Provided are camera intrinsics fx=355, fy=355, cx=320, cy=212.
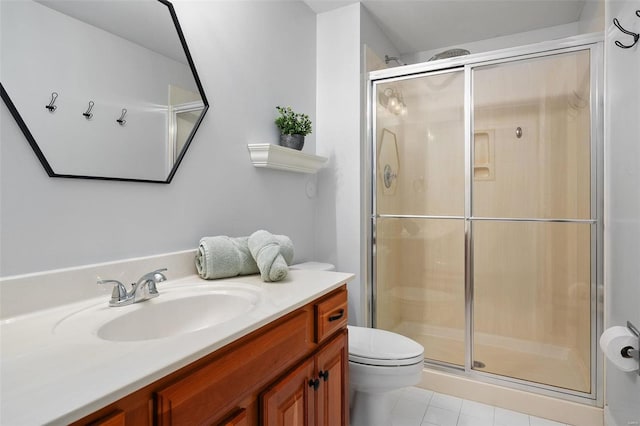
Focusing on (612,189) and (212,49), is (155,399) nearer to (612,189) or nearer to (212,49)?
(212,49)

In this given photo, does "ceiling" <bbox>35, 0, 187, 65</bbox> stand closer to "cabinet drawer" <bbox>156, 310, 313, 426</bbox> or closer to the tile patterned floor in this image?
"cabinet drawer" <bbox>156, 310, 313, 426</bbox>

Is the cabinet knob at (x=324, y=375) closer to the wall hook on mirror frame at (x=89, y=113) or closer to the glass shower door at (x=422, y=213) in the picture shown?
the wall hook on mirror frame at (x=89, y=113)

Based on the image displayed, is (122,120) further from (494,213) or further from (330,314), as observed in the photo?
(494,213)

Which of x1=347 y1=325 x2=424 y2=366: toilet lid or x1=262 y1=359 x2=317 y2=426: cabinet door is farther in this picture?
x1=347 y1=325 x2=424 y2=366: toilet lid

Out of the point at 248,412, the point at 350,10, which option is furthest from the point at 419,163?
the point at 248,412

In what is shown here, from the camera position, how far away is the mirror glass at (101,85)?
38.4 inches

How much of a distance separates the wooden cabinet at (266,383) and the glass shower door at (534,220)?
132 centimetres

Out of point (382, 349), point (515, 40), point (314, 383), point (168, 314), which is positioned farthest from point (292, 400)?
point (515, 40)

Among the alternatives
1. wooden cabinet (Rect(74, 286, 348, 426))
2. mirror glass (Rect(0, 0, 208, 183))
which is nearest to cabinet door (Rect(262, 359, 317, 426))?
wooden cabinet (Rect(74, 286, 348, 426))

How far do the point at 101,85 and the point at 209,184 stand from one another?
1.81ft

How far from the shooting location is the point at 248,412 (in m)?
0.91

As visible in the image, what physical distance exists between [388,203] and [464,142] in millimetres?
624

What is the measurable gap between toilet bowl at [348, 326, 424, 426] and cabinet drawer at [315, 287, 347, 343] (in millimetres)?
316

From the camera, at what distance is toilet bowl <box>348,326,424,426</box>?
160 centimetres
